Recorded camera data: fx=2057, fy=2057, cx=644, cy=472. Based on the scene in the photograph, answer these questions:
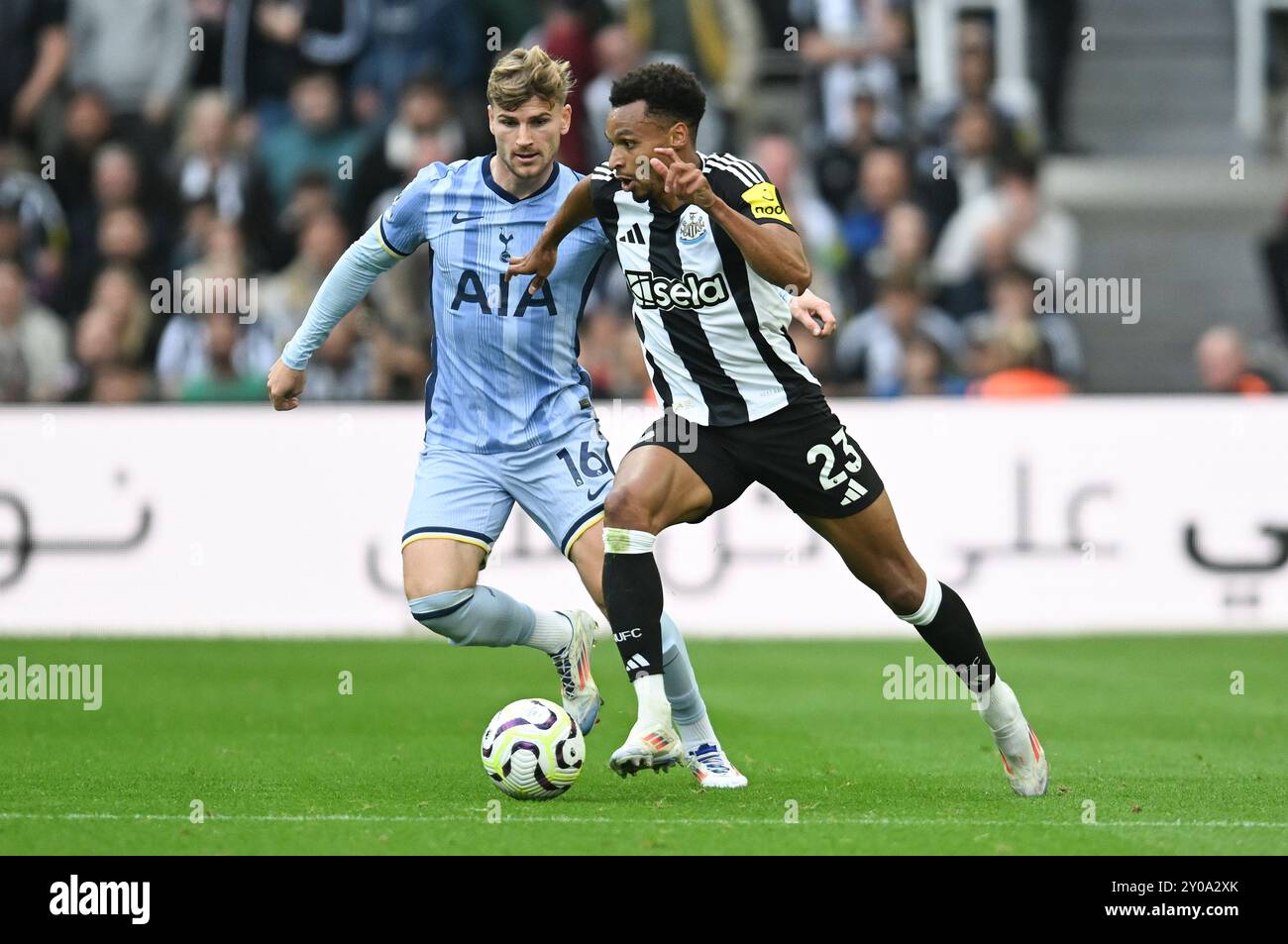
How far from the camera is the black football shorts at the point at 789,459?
6.81 metres

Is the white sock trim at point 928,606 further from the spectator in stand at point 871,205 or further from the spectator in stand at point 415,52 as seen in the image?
the spectator in stand at point 415,52

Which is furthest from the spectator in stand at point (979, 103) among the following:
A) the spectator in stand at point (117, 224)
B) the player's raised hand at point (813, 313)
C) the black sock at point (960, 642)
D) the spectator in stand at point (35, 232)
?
the player's raised hand at point (813, 313)

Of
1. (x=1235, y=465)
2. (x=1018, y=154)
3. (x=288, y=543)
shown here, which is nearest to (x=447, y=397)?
(x=288, y=543)

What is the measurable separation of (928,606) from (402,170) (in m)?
9.70

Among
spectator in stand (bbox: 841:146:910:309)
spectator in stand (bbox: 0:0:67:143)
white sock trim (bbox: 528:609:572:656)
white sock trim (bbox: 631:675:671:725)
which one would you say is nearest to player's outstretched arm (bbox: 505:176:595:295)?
white sock trim (bbox: 528:609:572:656)

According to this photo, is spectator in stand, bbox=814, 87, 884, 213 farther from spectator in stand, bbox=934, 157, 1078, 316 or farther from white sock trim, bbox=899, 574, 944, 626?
white sock trim, bbox=899, 574, 944, 626

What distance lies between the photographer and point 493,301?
7445 mm

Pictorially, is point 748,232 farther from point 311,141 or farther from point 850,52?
point 850,52

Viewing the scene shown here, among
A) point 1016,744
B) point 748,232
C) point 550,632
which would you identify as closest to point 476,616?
point 550,632

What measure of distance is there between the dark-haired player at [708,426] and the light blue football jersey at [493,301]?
0.43 meters

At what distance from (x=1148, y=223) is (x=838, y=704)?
890 centimetres

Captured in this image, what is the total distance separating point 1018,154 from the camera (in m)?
15.9

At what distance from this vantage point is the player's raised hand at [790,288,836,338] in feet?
20.8

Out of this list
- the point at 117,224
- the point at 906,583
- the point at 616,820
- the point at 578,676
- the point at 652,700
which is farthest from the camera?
the point at 117,224
